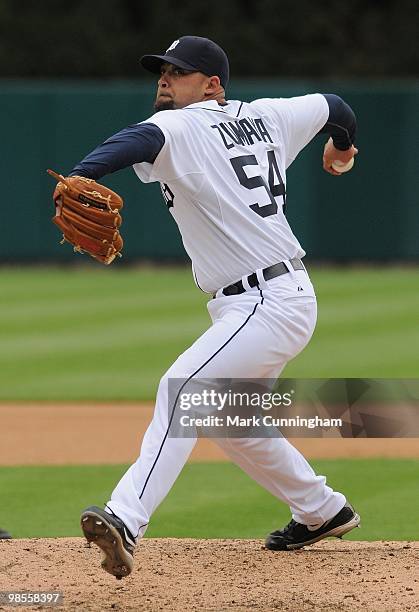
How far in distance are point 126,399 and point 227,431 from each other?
4610 millimetres

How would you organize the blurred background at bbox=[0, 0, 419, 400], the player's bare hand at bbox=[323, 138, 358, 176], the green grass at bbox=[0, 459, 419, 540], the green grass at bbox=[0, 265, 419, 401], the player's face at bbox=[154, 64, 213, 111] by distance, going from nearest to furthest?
the player's face at bbox=[154, 64, 213, 111] → the player's bare hand at bbox=[323, 138, 358, 176] → the green grass at bbox=[0, 459, 419, 540] → the green grass at bbox=[0, 265, 419, 401] → the blurred background at bbox=[0, 0, 419, 400]

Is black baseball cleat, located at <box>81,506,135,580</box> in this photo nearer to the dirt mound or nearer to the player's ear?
the dirt mound

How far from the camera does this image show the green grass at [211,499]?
5.48 metres

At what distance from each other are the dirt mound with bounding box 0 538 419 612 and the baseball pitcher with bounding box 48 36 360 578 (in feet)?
0.55

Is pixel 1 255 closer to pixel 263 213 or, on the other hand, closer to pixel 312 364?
pixel 312 364

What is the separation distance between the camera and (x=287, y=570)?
4570mm

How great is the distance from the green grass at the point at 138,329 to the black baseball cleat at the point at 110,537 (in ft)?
16.5

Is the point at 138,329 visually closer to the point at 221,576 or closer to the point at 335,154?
the point at 335,154

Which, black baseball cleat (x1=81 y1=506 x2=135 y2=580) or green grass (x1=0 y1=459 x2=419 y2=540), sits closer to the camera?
black baseball cleat (x1=81 y1=506 x2=135 y2=580)

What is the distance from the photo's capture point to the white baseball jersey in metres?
4.26

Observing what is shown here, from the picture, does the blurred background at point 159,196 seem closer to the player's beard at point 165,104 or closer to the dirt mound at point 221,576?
the dirt mound at point 221,576

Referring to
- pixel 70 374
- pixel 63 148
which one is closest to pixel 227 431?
pixel 70 374

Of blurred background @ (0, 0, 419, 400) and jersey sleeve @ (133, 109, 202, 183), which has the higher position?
jersey sleeve @ (133, 109, 202, 183)

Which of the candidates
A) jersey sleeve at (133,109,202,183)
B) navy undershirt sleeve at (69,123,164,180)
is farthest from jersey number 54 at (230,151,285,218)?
navy undershirt sleeve at (69,123,164,180)
